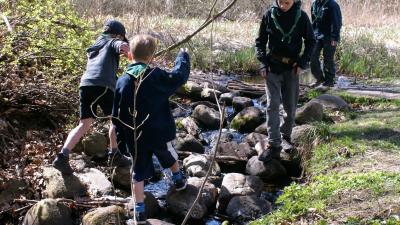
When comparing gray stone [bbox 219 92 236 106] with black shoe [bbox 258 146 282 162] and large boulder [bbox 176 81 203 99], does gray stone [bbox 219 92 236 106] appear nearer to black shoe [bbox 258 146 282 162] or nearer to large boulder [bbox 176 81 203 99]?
large boulder [bbox 176 81 203 99]

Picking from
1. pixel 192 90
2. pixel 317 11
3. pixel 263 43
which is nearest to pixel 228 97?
pixel 192 90

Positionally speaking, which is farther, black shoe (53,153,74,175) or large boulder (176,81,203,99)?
large boulder (176,81,203,99)

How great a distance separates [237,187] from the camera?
473 cm

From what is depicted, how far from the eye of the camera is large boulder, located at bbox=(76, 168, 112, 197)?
4.75m

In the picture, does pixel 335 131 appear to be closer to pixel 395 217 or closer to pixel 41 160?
pixel 395 217

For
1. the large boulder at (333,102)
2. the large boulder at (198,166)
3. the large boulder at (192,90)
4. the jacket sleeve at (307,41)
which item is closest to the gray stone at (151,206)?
the large boulder at (198,166)

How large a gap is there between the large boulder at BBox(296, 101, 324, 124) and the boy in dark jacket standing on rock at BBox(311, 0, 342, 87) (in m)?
1.95

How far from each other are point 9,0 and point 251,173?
12.9 ft

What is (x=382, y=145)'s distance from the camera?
525 centimetres

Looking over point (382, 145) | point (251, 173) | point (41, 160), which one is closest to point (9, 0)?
point (41, 160)

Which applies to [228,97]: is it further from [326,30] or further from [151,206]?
[151,206]

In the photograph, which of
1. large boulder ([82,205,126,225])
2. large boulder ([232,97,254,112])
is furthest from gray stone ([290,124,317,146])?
A: large boulder ([82,205,126,225])

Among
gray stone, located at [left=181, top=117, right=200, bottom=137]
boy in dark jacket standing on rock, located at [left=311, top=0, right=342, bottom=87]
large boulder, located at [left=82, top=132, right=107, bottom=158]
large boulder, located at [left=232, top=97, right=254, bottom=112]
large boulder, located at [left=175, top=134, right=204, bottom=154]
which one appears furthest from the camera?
boy in dark jacket standing on rock, located at [left=311, top=0, right=342, bottom=87]

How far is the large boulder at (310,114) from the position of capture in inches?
255
